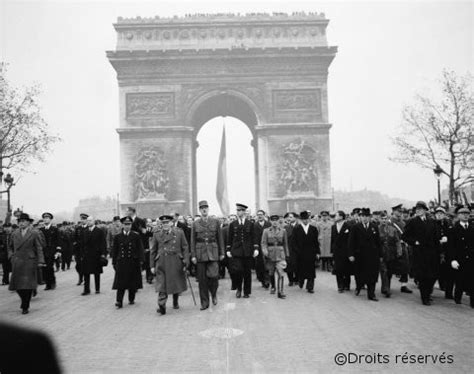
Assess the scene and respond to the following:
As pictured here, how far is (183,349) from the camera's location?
248 inches

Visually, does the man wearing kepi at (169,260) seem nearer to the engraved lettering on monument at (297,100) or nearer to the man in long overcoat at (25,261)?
the man in long overcoat at (25,261)

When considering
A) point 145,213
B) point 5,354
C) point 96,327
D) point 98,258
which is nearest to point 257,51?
point 145,213

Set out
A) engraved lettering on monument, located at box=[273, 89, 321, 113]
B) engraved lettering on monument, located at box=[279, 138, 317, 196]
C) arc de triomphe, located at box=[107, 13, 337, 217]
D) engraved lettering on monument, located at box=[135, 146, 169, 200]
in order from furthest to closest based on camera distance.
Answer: engraved lettering on monument, located at box=[273, 89, 321, 113], arc de triomphe, located at box=[107, 13, 337, 217], engraved lettering on monument, located at box=[279, 138, 317, 196], engraved lettering on monument, located at box=[135, 146, 169, 200]

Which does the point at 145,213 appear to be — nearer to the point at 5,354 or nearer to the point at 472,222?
the point at 472,222

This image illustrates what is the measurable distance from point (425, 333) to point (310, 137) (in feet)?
82.8

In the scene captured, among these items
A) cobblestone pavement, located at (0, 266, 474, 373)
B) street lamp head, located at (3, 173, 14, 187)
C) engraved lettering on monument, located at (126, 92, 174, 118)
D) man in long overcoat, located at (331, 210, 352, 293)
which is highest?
engraved lettering on monument, located at (126, 92, 174, 118)

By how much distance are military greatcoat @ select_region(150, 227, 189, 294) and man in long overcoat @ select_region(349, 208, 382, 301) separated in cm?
384

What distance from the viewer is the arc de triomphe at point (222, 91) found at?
102 feet

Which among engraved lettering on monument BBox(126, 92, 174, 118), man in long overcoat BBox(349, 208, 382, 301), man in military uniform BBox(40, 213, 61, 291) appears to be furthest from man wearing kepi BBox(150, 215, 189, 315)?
engraved lettering on monument BBox(126, 92, 174, 118)

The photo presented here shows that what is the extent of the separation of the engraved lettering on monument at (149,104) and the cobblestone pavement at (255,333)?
71.7 ft

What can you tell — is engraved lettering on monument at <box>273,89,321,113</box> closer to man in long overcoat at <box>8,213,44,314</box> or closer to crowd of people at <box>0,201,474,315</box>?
crowd of people at <box>0,201,474,315</box>

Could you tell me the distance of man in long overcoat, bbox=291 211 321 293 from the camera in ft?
38.9

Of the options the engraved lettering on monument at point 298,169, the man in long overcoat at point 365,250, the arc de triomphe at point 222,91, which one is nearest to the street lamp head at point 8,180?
the arc de triomphe at point 222,91

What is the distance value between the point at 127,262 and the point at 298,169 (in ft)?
71.1
